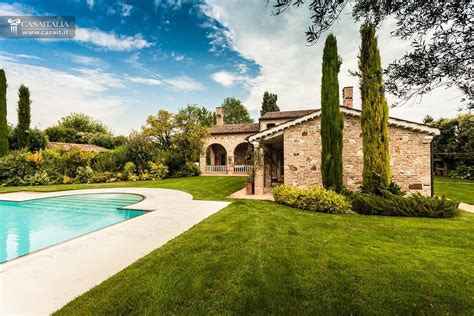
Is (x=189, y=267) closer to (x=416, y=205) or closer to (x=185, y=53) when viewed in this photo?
(x=416, y=205)

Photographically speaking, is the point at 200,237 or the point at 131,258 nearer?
the point at 131,258

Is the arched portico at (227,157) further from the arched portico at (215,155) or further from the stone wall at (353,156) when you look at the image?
the stone wall at (353,156)

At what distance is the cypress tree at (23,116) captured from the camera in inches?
907

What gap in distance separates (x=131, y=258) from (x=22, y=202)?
12016mm

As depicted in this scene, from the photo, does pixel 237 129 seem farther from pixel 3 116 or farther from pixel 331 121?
pixel 3 116

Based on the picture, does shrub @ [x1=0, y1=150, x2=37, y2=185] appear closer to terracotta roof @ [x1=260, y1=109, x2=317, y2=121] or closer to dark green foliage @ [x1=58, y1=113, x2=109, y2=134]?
terracotta roof @ [x1=260, y1=109, x2=317, y2=121]

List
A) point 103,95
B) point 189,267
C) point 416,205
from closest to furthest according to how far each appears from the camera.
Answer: point 189,267 → point 416,205 → point 103,95

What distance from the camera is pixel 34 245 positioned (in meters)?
6.48

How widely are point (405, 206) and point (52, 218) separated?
1429 cm

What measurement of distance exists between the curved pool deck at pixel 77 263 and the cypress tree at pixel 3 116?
77.1 ft

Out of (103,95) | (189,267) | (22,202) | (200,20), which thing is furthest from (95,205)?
(103,95)

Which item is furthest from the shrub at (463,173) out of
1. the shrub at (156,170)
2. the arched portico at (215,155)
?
the shrub at (156,170)

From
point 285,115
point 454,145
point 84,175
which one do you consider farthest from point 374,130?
point 84,175

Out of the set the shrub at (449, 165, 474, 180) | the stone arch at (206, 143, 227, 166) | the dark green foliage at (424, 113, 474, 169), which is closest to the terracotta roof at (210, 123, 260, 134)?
the stone arch at (206, 143, 227, 166)
